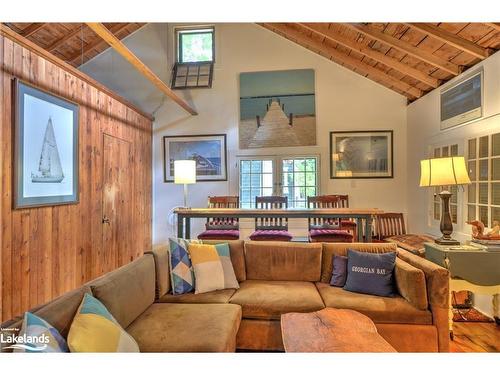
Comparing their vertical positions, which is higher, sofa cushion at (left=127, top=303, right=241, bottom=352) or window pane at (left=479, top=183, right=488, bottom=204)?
window pane at (left=479, top=183, right=488, bottom=204)

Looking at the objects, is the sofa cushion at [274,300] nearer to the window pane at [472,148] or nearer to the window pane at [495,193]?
the window pane at [495,193]

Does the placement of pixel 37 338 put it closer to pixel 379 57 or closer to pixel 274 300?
pixel 274 300

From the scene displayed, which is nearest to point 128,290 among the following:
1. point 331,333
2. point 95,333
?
point 95,333

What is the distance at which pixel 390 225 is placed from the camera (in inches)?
187

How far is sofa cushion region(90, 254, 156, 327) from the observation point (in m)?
1.62

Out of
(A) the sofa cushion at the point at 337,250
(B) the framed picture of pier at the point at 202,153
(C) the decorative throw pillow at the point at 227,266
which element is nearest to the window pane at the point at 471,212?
(A) the sofa cushion at the point at 337,250

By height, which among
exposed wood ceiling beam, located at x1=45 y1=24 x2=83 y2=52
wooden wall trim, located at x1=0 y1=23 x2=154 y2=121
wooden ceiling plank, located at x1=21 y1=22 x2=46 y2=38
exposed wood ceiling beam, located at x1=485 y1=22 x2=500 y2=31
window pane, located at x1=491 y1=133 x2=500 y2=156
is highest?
exposed wood ceiling beam, located at x1=45 y1=24 x2=83 y2=52

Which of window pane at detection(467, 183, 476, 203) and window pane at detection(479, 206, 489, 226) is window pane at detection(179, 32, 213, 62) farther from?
window pane at detection(479, 206, 489, 226)

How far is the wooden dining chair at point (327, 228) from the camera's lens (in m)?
3.51

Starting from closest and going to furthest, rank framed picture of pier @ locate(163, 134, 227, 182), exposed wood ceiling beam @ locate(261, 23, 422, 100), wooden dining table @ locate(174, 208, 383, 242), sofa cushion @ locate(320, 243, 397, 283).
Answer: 1. sofa cushion @ locate(320, 243, 397, 283)
2. wooden dining table @ locate(174, 208, 383, 242)
3. exposed wood ceiling beam @ locate(261, 23, 422, 100)
4. framed picture of pier @ locate(163, 134, 227, 182)

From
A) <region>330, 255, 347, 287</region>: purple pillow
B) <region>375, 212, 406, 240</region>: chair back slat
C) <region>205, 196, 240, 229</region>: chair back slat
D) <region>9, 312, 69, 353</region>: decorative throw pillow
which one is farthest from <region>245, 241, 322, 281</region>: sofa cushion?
<region>375, 212, 406, 240</region>: chair back slat

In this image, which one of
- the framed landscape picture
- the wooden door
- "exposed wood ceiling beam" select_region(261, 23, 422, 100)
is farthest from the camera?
the framed landscape picture

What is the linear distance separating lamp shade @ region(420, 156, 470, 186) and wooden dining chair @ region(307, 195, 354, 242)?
1.18 metres

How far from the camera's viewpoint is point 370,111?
507 cm
